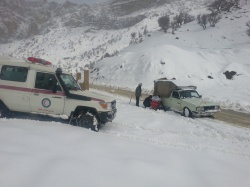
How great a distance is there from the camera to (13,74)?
391 inches

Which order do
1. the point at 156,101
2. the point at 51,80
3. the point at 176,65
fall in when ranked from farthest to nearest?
1. the point at 176,65
2. the point at 156,101
3. the point at 51,80

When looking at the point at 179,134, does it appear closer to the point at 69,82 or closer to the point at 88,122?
the point at 88,122

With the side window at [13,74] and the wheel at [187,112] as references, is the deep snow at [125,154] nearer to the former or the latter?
the side window at [13,74]

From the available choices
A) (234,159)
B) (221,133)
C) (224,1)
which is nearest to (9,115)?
(234,159)

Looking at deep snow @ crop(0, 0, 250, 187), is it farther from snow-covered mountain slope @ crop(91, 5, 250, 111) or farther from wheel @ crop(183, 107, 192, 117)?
snow-covered mountain slope @ crop(91, 5, 250, 111)

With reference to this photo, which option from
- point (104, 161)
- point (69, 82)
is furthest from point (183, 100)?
point (104, 161)

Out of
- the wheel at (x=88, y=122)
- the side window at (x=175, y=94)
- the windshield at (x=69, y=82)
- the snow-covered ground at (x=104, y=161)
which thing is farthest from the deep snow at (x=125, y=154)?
the side window at (x=175, y=94)

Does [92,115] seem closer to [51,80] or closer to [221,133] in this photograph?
[51,80]

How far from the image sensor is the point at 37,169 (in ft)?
16.2

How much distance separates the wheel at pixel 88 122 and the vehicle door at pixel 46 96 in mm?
774

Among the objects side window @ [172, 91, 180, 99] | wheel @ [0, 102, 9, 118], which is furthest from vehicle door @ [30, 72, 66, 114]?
side window @ [172, 91, 180, 99]

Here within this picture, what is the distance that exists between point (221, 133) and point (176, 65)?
3464 centimetres

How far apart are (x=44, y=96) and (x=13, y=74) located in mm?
1389

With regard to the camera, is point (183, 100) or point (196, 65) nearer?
point (183, 100)
